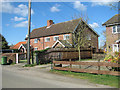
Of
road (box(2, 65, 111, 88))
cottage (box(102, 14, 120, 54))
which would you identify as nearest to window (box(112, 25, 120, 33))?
cottage (box(102, 14, 120, 54))

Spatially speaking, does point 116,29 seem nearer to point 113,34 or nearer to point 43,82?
point 113,34

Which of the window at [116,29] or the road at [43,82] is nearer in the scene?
the road at [43,82]

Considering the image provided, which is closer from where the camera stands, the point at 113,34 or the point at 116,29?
the point at 116,29

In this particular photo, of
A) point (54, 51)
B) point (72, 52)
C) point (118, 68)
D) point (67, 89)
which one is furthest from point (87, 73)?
point (72, 52)

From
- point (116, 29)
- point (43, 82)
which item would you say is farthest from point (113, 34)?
point (43, 82)

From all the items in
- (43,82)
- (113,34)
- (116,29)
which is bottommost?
(43,82)

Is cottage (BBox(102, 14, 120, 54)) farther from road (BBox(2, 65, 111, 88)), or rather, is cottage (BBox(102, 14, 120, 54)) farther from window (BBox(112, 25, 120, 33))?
road (BBox(2, 65, 111, 88))

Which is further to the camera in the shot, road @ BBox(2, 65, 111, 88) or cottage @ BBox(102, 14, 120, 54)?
cottage @ BBox(102, 14, 120, 54)

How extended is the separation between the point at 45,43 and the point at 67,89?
2763cm

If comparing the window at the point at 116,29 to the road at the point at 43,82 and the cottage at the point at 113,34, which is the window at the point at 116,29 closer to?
the cottage at the point at 113,34

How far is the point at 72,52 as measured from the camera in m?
21.3

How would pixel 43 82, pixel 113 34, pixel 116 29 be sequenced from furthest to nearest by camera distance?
pixel 113 34, pixel 116 29, pixel 43 82

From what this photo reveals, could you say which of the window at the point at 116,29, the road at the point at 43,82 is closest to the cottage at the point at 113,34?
the window at the point at 116,29

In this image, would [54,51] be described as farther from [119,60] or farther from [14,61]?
[119,60]
